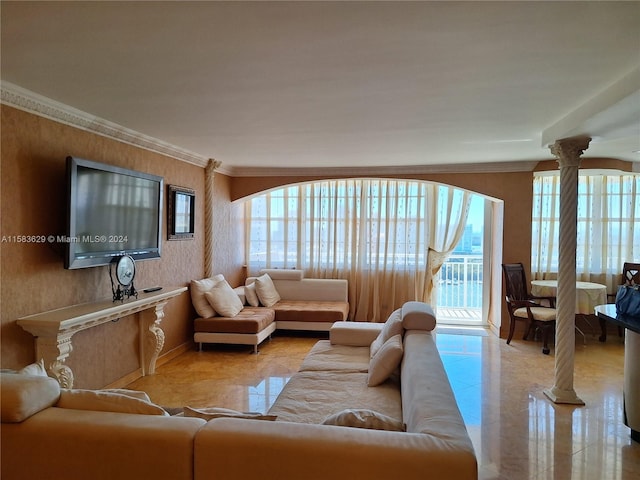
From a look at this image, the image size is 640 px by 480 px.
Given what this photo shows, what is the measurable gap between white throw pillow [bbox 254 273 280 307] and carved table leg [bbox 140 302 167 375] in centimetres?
186

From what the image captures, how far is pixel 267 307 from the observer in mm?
5676

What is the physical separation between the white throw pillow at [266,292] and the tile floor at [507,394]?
0.58 meters

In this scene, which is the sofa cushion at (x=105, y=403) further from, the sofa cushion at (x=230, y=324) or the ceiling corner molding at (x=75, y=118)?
the sofa cushion at (x=230, y=324)

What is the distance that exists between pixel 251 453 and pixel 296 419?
2.93 ft

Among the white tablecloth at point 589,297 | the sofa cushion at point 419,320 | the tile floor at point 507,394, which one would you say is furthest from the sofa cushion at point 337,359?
the white tablecloth at point 589,297

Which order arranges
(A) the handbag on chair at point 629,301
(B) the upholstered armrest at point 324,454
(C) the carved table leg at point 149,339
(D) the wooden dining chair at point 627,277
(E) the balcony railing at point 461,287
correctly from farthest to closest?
1. (E) the balcony railing at point 461,287
2. (D) the wooden dining chair at point 627,277
3. (C) the carved table leg at point 149,339
4. (A) the handbag on chair at point 629,301
5. (B) the upholstered armrest at point 324,454

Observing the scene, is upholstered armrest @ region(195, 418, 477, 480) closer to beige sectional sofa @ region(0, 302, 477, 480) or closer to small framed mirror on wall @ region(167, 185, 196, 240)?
beige sectional sofa @ region(0, 302, 477, 480)

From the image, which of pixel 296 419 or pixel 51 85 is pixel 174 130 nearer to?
pixel 51 85

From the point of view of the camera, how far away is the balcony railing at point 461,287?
21.6 ft

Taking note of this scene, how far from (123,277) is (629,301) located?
413cm

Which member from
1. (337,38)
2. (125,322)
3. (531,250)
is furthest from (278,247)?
(337,38)

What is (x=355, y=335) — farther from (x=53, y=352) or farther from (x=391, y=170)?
(x=391, y=170)

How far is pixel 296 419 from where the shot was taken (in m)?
2.22

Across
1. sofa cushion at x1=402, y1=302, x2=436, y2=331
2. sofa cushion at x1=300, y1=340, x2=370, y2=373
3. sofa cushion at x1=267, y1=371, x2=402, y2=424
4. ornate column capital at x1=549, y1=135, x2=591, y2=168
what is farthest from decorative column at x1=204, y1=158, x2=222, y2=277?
ornate column capital at x1=549, y1=135, x2=591, y2=168
